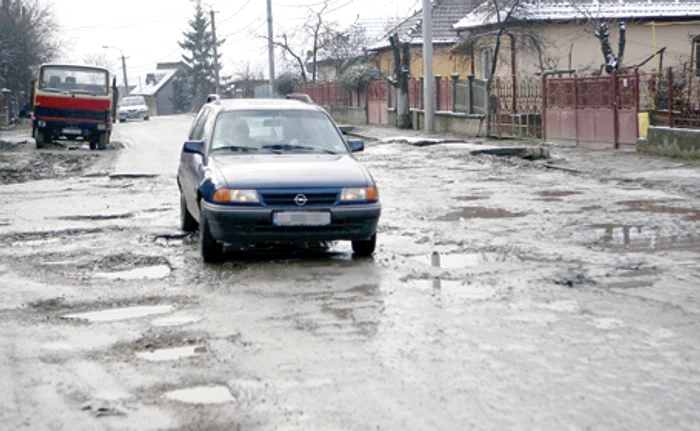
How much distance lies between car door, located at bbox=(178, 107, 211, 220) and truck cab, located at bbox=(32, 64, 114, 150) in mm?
17692

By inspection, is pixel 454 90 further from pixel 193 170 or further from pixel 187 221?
pixel 193 170

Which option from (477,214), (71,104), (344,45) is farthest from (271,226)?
(344,45)

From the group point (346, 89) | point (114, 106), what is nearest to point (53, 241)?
point (114, 106)

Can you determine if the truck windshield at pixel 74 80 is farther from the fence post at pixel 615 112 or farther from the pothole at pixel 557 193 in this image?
the pothole at pixel 557 193

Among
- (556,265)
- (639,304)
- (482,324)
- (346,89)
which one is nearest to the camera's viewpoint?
(482,324)

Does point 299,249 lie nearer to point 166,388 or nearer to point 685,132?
point 166,388

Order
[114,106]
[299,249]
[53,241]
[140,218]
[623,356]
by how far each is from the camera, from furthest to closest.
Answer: [114,106] < [140,218] < [53,241] < [299,249] < [623,356]

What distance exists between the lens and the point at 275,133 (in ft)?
33.0

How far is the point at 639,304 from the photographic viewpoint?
7039mm

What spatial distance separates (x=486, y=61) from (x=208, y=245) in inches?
1179

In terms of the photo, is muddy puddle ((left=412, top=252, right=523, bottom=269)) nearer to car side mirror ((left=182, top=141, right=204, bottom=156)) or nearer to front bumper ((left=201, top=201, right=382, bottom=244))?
front bumper ((left=201, top=201, right=382, bottom=244))

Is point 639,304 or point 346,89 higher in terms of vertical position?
point 346,89

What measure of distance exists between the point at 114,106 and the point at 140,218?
17779 mm

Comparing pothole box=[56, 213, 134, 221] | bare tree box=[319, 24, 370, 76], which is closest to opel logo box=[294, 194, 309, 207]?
pothole box=[56, 213, 134, 221]
